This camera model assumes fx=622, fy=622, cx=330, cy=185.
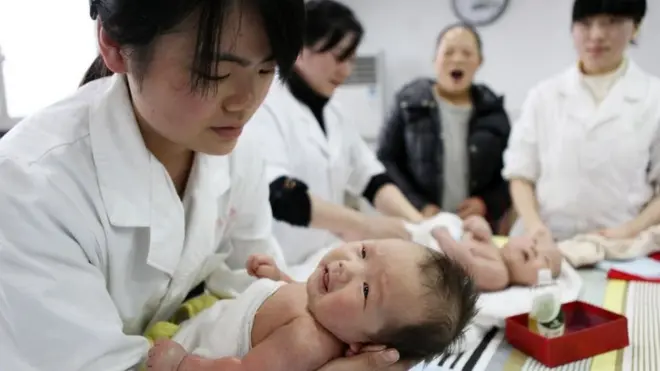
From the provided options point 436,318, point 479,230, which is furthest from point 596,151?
point 436,318

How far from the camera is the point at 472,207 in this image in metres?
2.77

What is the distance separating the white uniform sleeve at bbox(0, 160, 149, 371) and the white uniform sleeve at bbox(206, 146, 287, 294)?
1.26 feet

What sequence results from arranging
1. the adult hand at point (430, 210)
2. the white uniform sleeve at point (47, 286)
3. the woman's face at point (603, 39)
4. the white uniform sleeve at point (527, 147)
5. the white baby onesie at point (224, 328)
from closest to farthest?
the white uniform sleeve at point (47, 286) < the white baby onesie at point (224, 328) < the woman's face at point (603, 39) < the white uniform sleeve at point (527, 147) < the adult hand at point (430, 210)

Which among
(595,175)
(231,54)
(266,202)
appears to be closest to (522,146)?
(595,175)

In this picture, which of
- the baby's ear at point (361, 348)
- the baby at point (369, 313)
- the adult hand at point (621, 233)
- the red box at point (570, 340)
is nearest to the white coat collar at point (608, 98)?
the adult hand at point (621, 233)

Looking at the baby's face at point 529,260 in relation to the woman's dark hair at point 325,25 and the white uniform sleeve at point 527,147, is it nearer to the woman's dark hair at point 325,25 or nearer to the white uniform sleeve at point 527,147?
the white uniform sleeve at point 527,147

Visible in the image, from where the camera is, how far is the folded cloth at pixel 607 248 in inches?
69.3

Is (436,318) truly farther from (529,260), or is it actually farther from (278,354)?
(529,260)

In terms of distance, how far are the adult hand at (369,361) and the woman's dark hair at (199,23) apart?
1.51ft

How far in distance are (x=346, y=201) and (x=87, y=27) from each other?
52.6 inches

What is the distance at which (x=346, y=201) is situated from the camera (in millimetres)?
2344

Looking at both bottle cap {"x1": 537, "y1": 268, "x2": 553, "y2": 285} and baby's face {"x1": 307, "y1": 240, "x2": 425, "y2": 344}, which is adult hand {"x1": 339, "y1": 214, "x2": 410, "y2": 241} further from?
baby's face {"x1": 307, "y1": 240, "x2": 425, "y2": 344}

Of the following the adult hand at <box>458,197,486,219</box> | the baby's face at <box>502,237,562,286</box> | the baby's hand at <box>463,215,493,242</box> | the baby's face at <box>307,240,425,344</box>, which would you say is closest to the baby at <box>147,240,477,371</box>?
the baby's face at <box>307,240,425,344</box>

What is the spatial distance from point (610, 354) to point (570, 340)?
11 centimetres
